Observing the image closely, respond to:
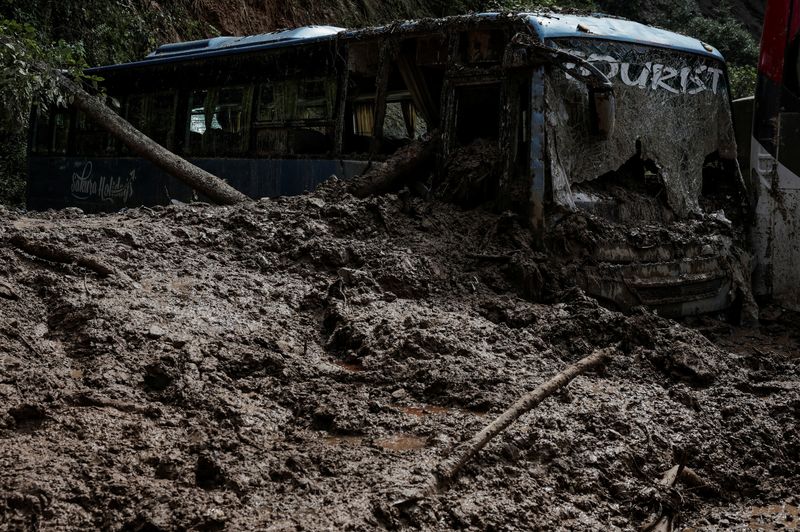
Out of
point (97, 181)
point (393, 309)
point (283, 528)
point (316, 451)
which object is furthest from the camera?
point (97, 181)

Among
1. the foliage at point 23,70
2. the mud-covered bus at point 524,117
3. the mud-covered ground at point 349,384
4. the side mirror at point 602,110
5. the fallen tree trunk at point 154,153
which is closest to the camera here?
the mud-covered ground at point 349,384

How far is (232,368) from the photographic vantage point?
4891 millimetres

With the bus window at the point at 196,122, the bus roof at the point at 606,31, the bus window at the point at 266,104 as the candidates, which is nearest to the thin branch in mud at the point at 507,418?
the bus roof at the point at 606,31

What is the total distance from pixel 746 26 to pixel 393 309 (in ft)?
89.6

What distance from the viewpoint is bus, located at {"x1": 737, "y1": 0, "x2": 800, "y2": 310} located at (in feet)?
25.2

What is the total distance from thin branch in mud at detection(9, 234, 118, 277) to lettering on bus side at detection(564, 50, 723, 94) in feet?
12.9

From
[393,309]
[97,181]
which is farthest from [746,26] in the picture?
[393,309]

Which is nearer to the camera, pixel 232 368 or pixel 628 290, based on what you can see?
pixel 232 368

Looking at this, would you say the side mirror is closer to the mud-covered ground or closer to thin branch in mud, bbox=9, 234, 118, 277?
the mud-covered ground

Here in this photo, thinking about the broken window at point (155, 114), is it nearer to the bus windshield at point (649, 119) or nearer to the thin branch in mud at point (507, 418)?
the bus windshield at point (649, 119)

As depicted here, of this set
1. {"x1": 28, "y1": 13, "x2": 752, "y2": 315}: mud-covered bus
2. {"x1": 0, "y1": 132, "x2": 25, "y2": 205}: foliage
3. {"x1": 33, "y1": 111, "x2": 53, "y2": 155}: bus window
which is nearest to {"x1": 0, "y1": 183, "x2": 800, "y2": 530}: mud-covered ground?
{"x1": 28, "y1": 13, "x2": 752, "y2": 315}: mud-covered bus

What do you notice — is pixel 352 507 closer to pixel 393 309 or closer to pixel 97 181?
pixel 393 309

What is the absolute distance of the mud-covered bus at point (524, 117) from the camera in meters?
6.99

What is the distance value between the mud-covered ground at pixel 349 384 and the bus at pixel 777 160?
1.77 ft
